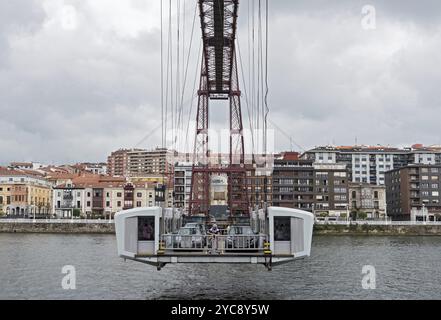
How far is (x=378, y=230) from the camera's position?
270 feet

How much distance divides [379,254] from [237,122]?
1693 cm

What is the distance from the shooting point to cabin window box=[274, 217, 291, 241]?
18.9 metres

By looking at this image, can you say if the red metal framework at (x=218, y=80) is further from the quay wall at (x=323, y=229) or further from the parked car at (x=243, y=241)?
the quay wall at (x=323, y=229)

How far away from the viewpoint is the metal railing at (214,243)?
1894 cm

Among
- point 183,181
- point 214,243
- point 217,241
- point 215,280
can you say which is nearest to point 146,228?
point 214,243

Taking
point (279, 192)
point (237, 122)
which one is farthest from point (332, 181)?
→ point (237, 122)

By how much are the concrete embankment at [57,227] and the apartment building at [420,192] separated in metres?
56.6

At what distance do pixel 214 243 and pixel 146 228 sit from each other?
243 cm

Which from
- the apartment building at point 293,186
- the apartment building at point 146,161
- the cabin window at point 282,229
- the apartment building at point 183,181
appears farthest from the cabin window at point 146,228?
the apartment building at point 146,161

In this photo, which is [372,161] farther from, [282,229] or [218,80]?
[282,229]

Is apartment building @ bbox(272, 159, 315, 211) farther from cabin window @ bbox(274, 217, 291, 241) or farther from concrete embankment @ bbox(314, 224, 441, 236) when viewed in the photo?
cabin window @ bbox(274, 217, 291, 241)

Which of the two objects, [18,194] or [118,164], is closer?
[18,194]

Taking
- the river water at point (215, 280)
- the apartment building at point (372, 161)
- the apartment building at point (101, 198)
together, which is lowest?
the river water at point (215, 280)

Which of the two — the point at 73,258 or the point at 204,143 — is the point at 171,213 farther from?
the point at 204,143
